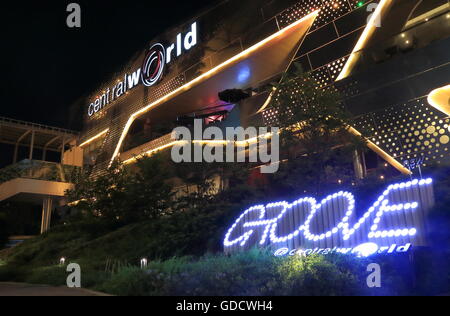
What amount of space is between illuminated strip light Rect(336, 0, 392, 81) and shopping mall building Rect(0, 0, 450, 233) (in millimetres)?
40

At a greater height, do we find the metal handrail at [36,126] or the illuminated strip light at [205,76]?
the metal handrail at [36,126]

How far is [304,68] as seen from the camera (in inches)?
722

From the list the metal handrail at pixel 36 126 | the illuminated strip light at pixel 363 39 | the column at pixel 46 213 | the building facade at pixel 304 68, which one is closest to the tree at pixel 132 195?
the building facade at pixel 304 68

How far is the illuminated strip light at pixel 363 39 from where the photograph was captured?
16.1 m

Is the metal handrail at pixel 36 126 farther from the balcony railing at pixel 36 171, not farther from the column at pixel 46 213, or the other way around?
the column at pixel 46 213

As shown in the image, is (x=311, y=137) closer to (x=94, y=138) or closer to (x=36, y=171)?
(x=36, y=171)

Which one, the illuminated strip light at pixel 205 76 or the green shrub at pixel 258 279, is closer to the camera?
the green shrub at pixel 258 279

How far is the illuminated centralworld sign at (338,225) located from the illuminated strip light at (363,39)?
867 centimetres
